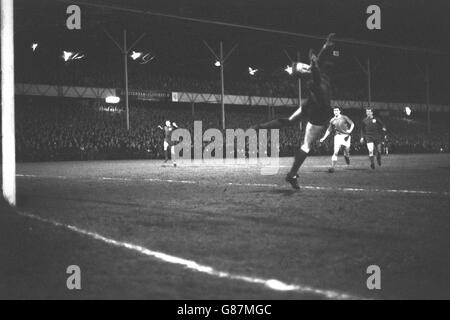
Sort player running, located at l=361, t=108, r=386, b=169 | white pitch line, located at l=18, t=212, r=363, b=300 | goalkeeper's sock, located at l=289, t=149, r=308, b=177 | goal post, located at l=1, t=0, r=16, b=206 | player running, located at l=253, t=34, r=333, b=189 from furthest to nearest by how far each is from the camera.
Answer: player running, located at l=361, t=108, r=386, b=169, goalkeeper's sock, located at l=289, t=149, r=308, b=177, player running, located at l=253, t=34, r=333, b=189, goal post, located at l=1, t=0, r=16, b=206, white pitch line, located at l=18, t=212, r=363, b=300

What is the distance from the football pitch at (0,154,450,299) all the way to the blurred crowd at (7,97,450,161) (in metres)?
21.5

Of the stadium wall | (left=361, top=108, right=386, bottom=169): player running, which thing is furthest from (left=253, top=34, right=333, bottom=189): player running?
the stadium wall

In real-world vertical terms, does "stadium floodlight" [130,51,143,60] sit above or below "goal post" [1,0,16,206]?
above

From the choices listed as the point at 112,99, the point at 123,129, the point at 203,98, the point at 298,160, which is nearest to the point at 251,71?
the point at 203,98

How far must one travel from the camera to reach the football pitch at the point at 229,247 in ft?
11.1

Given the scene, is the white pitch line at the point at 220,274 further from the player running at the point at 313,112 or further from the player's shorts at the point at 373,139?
the player's shorts at the point at 373,139

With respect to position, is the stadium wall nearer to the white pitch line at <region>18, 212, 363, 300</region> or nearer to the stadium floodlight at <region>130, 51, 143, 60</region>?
the stadium floodlight at <region>130, 51, 143, 60</region>

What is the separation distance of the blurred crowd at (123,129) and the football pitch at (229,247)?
21.5 meters

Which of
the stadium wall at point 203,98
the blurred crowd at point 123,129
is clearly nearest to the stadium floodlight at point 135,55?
the stadium wall at point 203,98

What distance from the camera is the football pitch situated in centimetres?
339
